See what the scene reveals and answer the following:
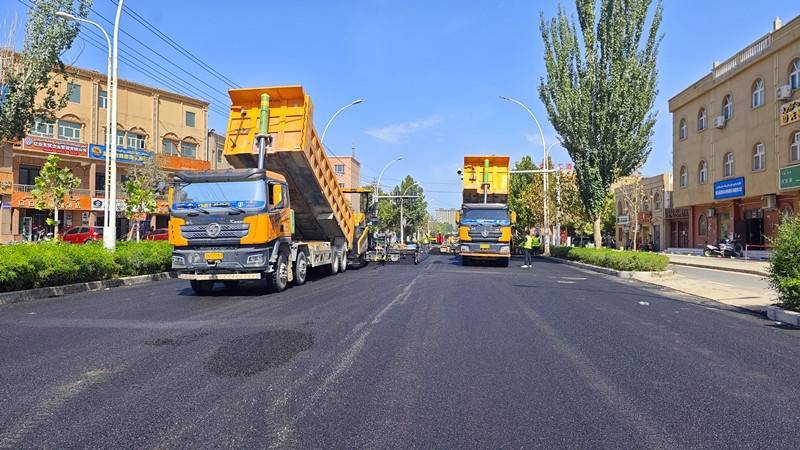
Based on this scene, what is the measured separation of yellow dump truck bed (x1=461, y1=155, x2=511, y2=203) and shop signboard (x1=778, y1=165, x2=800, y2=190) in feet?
46.7

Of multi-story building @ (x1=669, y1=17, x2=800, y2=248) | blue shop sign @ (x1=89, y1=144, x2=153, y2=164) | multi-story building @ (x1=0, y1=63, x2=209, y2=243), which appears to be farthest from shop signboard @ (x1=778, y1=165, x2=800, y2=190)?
blue shop sign @ (x1=89, y1=144, x2=153, y2=164)

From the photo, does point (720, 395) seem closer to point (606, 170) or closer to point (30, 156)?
point (606, 170)

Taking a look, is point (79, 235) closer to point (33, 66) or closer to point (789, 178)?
point (33, 66)

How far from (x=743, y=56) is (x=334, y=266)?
27.9 metres

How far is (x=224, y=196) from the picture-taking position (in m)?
11.2

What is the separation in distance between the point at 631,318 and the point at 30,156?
40.8m

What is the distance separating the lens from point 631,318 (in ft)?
28.8

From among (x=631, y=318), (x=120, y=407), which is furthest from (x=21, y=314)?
(x=631, y=318)

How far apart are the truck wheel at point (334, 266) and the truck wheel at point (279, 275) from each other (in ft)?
15.1

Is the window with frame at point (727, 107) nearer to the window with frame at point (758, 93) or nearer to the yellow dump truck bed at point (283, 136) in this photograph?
the window with frame at point (758, 93)

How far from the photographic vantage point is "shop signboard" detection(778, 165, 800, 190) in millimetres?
25844

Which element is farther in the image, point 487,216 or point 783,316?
point 487,216

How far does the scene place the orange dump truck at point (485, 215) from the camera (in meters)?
21.5

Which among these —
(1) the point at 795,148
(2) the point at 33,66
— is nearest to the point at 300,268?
(2) the point at 33,66
